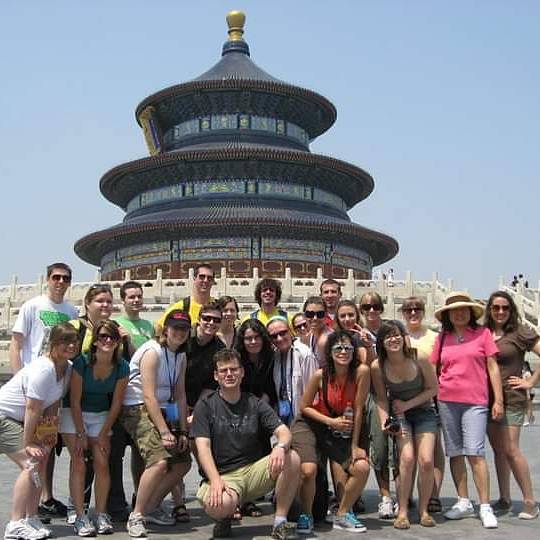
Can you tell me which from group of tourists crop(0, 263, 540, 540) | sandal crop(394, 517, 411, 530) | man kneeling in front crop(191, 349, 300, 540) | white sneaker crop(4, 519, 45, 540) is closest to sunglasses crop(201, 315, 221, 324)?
group of tourists crop(0, 263, 540, 540)

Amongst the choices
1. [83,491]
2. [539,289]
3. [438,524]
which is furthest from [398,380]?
[539,289]

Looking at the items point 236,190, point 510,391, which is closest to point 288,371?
point 510,391

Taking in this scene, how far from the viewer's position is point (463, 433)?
651 centimetres

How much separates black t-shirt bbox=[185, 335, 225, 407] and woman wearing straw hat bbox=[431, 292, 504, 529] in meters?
1.98

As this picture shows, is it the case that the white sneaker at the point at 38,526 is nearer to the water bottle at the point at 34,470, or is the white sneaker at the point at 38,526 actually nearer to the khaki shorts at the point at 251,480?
the water bottle at the point at 34,470

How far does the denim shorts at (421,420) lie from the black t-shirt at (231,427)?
125 centimetres

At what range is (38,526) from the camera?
5.62 m

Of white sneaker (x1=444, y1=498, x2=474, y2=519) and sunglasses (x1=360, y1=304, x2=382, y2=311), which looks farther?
sunglasses (x1=360, y1=304, x2=382, y2=311)

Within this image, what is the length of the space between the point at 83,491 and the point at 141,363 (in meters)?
1.11

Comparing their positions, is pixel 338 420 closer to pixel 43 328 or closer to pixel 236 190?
pixel 43 328

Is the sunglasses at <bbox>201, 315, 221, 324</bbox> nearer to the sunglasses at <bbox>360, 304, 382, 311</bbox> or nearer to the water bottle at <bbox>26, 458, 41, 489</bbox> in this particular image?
the sunglasses at <bbox>360, 304, 382, 311</bbox>

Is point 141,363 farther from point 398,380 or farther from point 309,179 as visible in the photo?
point 309,179

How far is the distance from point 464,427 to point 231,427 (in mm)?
2073

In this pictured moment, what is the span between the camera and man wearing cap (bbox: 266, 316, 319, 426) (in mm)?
6469
